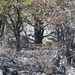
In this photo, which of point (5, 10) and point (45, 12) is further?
point (5, 10)

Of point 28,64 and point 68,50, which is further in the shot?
point 68,50

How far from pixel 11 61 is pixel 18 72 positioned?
435 mm

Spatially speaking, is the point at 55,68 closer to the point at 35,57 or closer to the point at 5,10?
the point at 35,57

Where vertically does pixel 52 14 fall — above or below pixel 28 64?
above

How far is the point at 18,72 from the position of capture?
9023 millimetres

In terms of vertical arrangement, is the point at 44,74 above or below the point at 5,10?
below

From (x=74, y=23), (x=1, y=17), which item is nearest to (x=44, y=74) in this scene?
(x=74, y=23)

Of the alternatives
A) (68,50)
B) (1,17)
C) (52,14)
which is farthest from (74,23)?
(1,17)

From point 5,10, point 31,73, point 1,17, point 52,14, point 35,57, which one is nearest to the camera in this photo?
point 31,73

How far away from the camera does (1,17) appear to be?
51.1 ft

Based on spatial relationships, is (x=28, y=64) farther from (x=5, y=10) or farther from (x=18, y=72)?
(x=5, y=10)

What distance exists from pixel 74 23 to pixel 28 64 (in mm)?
2093

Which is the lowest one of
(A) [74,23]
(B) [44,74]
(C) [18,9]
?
(B) [44,74]

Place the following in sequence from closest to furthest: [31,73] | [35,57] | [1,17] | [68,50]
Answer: [31,73], [35,57], [68,50], [1,17]
